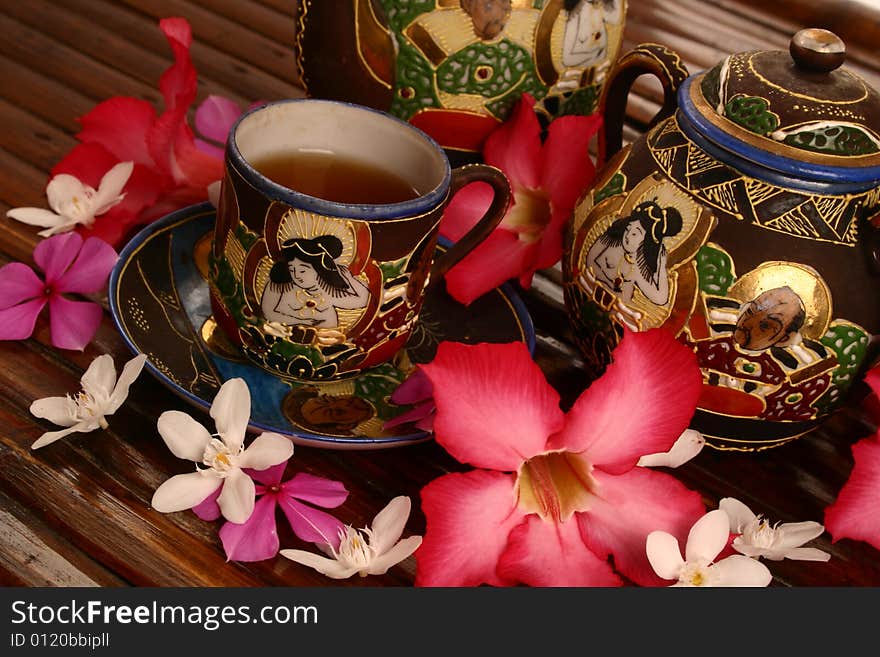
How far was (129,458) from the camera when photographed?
53 cm

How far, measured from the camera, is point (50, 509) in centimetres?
49

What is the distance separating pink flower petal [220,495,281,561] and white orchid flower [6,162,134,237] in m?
0.28

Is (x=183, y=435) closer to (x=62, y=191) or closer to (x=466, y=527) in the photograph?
(x=466, y=527)

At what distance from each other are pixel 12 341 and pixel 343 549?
25 cm

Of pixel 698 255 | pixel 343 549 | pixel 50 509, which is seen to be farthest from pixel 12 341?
pixel 698 255

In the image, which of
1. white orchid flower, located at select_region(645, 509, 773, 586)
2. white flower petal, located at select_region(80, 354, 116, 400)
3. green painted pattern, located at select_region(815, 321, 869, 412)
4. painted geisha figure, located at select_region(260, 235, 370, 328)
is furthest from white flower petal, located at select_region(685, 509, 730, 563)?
white flower petal, located at select_region(80, 354, 116, 400)

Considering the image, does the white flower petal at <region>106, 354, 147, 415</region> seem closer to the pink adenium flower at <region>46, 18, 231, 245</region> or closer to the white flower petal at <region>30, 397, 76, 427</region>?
the white flower petal at <region>30, 397, 76, 427</region>

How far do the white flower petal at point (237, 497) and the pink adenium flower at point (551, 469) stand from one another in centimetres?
9

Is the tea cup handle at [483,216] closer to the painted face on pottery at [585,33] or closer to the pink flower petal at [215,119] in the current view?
the painted face on pottery at [585,33]

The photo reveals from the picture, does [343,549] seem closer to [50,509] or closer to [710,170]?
[50,509]

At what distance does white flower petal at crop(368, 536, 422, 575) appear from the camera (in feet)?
1.61

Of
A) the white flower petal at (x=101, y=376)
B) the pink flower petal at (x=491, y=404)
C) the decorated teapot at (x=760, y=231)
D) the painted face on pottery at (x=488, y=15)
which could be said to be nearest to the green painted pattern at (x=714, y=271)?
the decorated teapot at (x=760, y=231)

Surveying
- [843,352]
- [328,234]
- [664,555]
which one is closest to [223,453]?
[328,234]

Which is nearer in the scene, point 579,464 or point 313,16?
point 579,464
